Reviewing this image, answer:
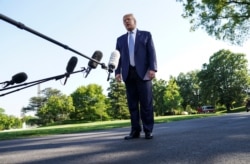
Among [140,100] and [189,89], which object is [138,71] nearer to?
[140,100]

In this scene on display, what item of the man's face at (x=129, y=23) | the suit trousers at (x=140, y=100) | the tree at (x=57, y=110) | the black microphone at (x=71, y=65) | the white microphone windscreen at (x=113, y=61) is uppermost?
the tree at (x=57, y=110)

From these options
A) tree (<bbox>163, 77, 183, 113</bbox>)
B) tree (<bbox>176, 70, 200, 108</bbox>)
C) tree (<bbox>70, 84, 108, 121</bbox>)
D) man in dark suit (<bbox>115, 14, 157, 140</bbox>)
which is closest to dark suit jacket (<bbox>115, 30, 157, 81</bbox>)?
man in dark suit (<bbox>115, 14, 157, 140</bbox>)

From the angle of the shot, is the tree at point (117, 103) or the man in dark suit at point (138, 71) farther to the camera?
the tree at point (117, 103)

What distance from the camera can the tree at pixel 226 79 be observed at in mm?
71438

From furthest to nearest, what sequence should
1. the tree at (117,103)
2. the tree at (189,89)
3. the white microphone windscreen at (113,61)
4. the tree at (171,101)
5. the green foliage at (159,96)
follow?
the tree at (189,89) < the green foliage at (159,96) < the tree at (171,101) < the tree at (117,103) < the white microphone windscreen at (113,61)

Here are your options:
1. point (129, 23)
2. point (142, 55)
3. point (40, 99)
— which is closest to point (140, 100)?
point (142, 55)

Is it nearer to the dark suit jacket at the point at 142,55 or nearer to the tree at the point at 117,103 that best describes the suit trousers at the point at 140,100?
the dark suit jacket at the point at 142,55

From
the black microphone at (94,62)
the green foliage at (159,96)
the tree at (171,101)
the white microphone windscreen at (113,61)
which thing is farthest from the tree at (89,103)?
Result: the black microphone at (94,62)

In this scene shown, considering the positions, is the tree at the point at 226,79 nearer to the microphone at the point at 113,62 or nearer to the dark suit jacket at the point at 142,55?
the dark suit jacket at the point at 142,55

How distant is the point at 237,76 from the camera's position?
237 feet

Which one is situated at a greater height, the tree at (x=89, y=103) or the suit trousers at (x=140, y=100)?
the tree at (x=89, y=103)

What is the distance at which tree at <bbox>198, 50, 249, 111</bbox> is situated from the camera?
71438mm

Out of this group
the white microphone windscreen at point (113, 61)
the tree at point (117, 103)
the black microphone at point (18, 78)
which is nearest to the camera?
the black microphone at point (18, 78)

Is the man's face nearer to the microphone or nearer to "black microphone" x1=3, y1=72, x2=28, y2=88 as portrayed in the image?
the microphone
